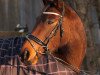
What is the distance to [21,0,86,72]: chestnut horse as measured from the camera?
11.3ft

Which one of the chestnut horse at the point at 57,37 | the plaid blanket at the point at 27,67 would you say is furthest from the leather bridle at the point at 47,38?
the plaid blanket at the point at 27,67

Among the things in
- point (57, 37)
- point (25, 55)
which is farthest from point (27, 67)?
point (57, 37)

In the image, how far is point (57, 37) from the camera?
353 centimetres

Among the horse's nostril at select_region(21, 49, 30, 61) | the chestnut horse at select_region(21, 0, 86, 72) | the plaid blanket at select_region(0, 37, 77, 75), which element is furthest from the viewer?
the plaid blanket at select_region(0, 37, 77, 75)

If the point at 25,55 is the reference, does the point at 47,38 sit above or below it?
above

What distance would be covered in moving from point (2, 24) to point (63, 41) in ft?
8.63

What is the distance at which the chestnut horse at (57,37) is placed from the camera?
3432 mm

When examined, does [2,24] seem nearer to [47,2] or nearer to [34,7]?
[34,7]

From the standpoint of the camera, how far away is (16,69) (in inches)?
141

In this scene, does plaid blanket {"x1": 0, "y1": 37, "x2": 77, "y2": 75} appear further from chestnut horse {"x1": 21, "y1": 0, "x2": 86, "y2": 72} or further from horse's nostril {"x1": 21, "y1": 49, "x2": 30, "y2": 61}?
horse's nostril {"x1": 21, "y1": 49, "x2": 30, "y2": 61}

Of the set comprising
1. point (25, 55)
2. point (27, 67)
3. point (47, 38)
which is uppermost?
point (47, 38)

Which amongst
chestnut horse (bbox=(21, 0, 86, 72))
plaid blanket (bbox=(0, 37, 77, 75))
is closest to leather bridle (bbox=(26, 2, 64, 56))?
chestnut horse (bbox=(21, 0, 86, 72))

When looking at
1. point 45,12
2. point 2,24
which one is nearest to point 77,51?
point 45,12

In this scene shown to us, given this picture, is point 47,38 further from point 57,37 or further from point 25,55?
point 25,55
